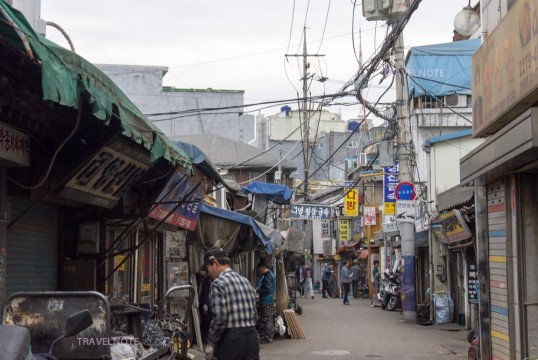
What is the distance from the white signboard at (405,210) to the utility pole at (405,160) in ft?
1.55

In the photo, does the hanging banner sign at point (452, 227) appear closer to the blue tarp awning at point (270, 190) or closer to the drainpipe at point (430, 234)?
the drainpipe at point (430, 234)

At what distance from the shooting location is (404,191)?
22750mm

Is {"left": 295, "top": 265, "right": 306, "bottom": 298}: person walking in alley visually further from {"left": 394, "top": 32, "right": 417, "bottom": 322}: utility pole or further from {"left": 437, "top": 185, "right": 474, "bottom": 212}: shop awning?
{"left": 437, "top": 185, "right": 474, "bottom": 212}: shop awning

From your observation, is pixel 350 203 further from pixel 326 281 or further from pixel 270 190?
pixel 270 190

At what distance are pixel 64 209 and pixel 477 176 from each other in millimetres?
5790

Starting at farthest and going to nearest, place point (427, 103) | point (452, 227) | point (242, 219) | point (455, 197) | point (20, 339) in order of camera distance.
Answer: point (427, 103) → point (452, 227) → point (242, 219) → point (455, 197) → point (20, 339)

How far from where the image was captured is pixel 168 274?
51.4ft

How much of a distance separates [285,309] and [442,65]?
43.3 feet

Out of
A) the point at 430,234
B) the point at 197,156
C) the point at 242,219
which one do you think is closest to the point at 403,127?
the point at 430,234

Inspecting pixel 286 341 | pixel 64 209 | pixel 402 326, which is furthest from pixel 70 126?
pixel 402 326

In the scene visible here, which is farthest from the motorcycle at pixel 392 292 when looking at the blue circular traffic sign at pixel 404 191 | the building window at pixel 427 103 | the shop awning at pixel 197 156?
the shop awning at pixel 197 156

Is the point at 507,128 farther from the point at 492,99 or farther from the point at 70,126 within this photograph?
the point at 70,126

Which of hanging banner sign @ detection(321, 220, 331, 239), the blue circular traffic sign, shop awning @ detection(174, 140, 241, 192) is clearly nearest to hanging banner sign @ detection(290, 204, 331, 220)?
the blue circular traffic sign

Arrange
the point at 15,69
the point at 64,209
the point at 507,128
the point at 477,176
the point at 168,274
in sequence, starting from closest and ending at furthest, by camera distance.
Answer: the point at 15,69
the point at 507,128
the point at 64,209
the point at 477,176
the point at 168,274
